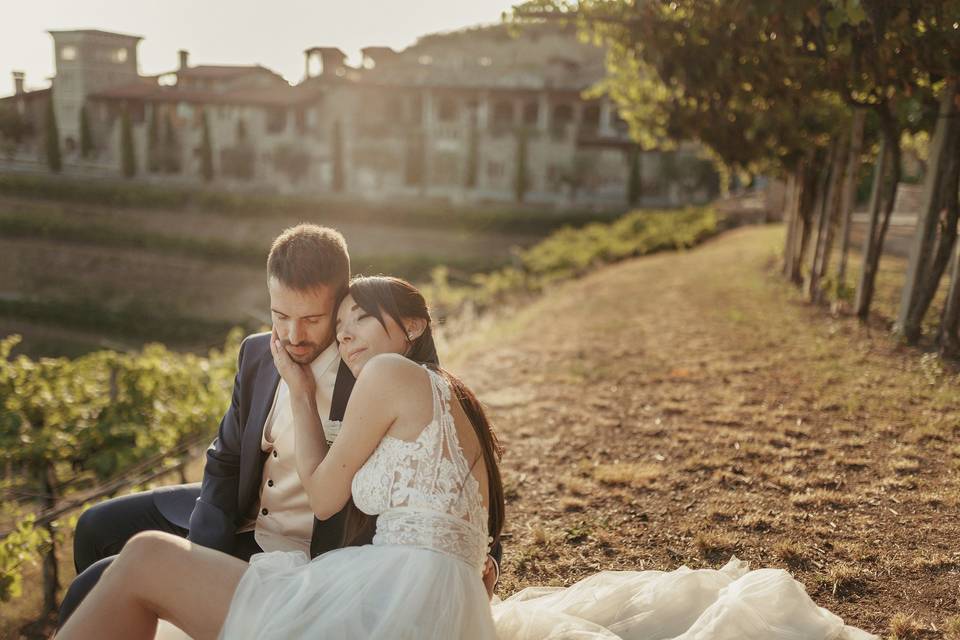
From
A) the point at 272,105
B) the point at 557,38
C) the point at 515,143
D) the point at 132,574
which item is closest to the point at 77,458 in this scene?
the point at 132,574

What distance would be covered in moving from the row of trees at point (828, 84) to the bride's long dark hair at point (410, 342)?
4507 mm

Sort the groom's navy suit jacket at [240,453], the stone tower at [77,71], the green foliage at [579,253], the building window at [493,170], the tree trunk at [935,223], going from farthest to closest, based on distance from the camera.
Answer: the stone tower at [77,71] → the building window at [493,170] → the green foliage at [579,253] → the tree trunk at [935,223] → the groom's navy suit jacket at [240,453]

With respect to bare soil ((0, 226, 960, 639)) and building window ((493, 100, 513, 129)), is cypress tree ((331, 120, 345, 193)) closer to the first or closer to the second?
building window ((493, 100, 513, 129))

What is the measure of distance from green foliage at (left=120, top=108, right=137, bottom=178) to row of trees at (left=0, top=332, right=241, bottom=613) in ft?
141

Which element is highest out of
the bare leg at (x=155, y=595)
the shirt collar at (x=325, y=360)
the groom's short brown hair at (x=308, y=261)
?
the groom's short brown hair at (x=308, y=261)

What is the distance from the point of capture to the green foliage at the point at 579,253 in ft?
64.4

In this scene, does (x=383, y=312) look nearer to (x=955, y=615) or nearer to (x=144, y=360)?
(x=955, y=615)

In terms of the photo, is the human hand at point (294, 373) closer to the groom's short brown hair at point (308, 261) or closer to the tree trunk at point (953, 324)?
the groom's short brown hair at point (308, 261)

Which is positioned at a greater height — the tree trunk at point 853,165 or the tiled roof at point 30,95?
the tiled roof at point 30,95

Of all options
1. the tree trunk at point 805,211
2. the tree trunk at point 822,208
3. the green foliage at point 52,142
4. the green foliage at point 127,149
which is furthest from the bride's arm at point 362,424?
the green foliage at point 52,142

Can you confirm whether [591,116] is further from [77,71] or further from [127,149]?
[77,71]

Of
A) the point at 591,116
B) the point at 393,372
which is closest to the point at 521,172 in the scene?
the point at 591,116

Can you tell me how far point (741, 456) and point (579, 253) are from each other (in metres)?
17.1

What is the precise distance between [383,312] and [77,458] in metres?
7.58
